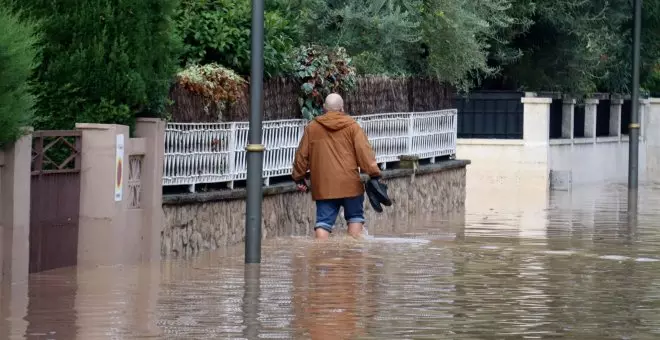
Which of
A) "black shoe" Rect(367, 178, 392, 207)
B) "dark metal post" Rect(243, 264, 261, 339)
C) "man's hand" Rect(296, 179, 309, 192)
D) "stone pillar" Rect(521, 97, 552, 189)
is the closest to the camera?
"dark metal post" Rect(243, 264, 261, 339)

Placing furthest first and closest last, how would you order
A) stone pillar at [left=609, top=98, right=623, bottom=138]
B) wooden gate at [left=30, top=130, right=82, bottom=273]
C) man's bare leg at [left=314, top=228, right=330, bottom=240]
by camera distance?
1. stone pillar at [left=609, top=98, right=623, bottom=138]
2. man's bare leg at [left=314, top=228, right=330, bottom=240]
3. wooden gate at [left=30, top=130, right=82, bottom=273]

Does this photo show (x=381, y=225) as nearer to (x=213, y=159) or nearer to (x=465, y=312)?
(x=213, y=159)

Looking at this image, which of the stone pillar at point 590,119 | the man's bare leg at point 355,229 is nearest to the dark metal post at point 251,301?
the man's bare leg at point 355,229

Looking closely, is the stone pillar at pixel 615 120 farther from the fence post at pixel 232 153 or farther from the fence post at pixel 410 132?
the fence post at pixel 232 153

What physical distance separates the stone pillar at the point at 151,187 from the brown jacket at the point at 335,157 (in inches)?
83.6

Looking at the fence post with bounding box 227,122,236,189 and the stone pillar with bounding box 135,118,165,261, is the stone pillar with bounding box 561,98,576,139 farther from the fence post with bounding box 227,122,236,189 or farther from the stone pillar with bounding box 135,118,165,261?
the stone pillar with bounding box 135,118,165,261

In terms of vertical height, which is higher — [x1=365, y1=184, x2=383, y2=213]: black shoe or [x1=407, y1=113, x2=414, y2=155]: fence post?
[x1=407, y1=113, x2=414, y2=155]: fence post

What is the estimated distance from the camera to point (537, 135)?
34812 millimetres

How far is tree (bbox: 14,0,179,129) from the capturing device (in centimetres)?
1466

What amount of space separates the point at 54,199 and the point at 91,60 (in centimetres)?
152

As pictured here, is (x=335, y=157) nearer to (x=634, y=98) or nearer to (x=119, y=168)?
(x=119, y=168)

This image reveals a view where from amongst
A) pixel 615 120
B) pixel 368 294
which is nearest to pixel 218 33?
pixel 368 294

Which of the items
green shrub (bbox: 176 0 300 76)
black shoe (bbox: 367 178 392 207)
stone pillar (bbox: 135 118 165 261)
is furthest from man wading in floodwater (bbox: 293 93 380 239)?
green shrub (bbox: 176 0 300 76)

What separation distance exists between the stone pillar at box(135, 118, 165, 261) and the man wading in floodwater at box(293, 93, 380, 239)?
2110 mm
